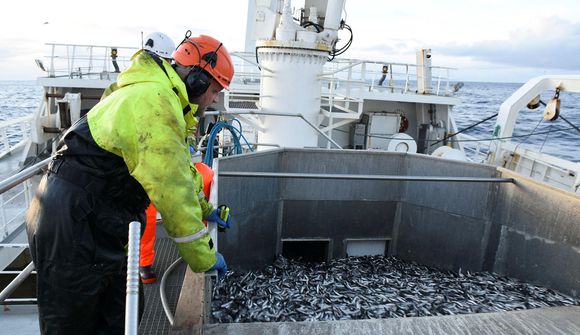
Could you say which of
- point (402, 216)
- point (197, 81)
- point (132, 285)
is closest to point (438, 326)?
point (132, 285)

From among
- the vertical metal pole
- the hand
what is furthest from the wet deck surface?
the vertical metal pole

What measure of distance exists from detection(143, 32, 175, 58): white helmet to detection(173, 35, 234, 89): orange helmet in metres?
1.02

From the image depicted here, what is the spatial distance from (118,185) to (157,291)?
175cm

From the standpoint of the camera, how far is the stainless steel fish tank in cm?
536

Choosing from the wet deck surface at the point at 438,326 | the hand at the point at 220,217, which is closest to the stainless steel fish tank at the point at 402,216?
the hand at the point at 220,217

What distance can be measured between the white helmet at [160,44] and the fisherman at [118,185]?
1.01m

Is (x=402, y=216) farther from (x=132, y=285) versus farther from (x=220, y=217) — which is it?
(x=132, y=285)

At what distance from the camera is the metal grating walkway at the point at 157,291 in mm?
3113

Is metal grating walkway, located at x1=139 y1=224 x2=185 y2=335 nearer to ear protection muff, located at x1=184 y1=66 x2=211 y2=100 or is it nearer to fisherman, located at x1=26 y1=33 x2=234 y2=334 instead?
fisherman, located at x1=26 y1=33 x2=234 y2=334

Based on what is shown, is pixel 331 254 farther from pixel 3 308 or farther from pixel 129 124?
pixel 129 124

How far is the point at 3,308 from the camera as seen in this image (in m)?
4.14

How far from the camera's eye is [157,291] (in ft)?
11.7

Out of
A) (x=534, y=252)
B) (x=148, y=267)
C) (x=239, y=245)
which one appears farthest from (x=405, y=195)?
(x=148, y=267)

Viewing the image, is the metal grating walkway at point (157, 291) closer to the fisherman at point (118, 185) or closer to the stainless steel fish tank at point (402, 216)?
the fisherman at point (118, 185)
